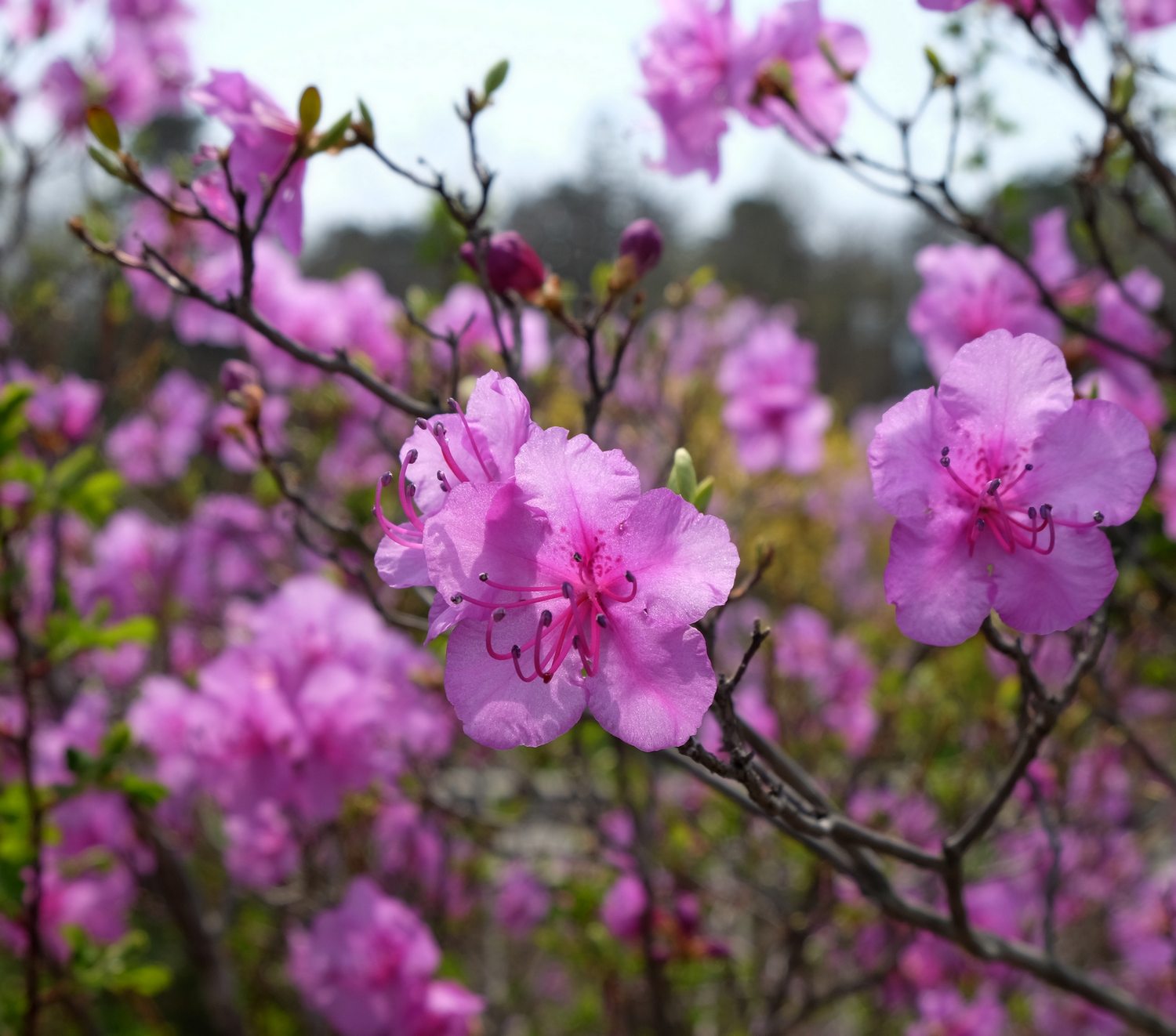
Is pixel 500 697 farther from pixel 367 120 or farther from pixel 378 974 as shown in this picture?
pixel 378 974

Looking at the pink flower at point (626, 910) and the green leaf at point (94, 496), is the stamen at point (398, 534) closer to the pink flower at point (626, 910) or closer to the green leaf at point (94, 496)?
the green leaf at point (94, 496)

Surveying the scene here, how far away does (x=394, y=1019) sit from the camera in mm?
2205

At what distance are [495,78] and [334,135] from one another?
283mm

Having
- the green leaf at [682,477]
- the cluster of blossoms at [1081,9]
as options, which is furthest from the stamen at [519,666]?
the cluster of blossoms at [1081,9]

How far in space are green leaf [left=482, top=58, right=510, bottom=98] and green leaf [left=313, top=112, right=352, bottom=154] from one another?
0.79ft

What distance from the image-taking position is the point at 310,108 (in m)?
1.24

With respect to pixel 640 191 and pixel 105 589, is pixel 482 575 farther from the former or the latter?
pixel 640 191

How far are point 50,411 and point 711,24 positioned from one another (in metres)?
2.50

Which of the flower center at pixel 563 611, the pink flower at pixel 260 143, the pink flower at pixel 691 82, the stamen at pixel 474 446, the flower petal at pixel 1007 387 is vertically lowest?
the flower center at pixel 563 611

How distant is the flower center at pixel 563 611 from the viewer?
0.94 metres

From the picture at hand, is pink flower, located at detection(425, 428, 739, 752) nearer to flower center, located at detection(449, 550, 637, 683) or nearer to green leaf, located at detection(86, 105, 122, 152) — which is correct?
flower center, located at detection(449, 550, 637, 683)

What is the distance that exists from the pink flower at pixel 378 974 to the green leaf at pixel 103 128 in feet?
5.62

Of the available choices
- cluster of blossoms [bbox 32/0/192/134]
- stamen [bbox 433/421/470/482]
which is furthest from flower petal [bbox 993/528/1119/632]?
cluster of blossoms [bbox 32/0/192/134]

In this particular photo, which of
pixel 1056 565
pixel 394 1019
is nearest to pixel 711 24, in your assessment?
pixel 1056 565
